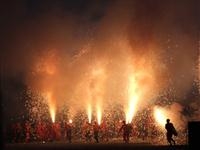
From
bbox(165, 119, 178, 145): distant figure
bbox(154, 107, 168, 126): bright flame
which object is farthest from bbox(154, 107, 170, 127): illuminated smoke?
bbox(165, 119, 178, 145): distant figure

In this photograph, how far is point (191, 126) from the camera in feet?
79.7

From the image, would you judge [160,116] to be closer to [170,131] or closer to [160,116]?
[160,116]

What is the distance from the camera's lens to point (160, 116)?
69438mm

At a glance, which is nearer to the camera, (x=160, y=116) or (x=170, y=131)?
(x=170, y=131)

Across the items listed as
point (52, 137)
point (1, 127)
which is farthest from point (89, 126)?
point (1, 127)

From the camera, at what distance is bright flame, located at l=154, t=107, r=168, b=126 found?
221ft

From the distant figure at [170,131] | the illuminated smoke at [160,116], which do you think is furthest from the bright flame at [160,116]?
the distant figure at [170,131]

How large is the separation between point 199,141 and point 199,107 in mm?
54134

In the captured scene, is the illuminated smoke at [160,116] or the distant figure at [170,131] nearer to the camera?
the distant figure at [170,131]

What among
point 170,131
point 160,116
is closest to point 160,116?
point 160,116

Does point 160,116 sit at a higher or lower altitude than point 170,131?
higher

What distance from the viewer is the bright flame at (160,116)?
67281 millimetres

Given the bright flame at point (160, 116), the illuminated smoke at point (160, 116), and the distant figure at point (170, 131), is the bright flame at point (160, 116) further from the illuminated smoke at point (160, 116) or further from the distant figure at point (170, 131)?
the distant figure at point (170, 131)

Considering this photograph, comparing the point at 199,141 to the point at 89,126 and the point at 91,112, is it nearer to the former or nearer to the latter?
the point at 89,126
